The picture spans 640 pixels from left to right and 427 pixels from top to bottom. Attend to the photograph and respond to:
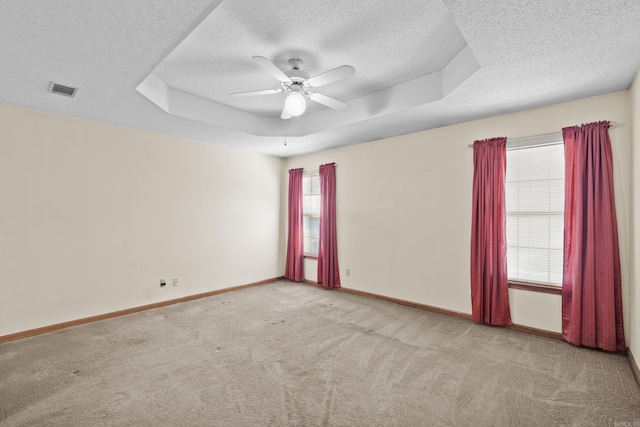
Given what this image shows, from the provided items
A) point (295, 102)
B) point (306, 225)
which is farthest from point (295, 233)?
point (295, 102)

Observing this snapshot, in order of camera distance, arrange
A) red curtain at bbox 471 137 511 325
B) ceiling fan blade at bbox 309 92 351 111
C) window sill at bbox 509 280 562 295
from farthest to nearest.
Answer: red curtain at bbox 471 137 511 325 < window sill at bbox 509 280 562 295 < ceiling fan blade at bbox 309 92 351 111

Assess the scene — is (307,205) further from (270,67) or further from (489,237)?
(270,67)

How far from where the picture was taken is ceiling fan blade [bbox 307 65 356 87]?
7.72 ft

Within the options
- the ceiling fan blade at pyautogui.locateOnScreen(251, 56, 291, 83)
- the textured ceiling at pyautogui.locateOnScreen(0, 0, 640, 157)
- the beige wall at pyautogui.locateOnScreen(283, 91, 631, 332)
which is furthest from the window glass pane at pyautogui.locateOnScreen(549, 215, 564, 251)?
the ceiling fan blade at pyautogui.locateOnScreen(251, 56, 291, 83)

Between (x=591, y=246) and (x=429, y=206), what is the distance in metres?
1.70

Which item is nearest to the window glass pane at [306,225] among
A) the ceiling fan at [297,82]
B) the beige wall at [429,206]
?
the beige wall at [429,206]

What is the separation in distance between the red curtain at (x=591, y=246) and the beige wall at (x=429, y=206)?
11 centimetres

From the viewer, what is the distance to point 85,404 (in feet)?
6.49

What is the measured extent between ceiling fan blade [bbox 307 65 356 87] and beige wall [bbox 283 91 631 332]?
2.05m

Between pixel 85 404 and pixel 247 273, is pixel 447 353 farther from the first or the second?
pixel 247 273

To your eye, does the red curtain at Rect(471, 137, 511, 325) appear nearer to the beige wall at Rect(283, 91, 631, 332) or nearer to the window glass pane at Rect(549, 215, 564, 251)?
the beige wall at Rect(283, 91, 631, 332)

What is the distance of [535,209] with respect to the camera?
326 cm

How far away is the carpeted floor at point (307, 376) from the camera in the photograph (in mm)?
1870

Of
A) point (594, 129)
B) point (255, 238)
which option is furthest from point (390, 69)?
point (255, 238)
